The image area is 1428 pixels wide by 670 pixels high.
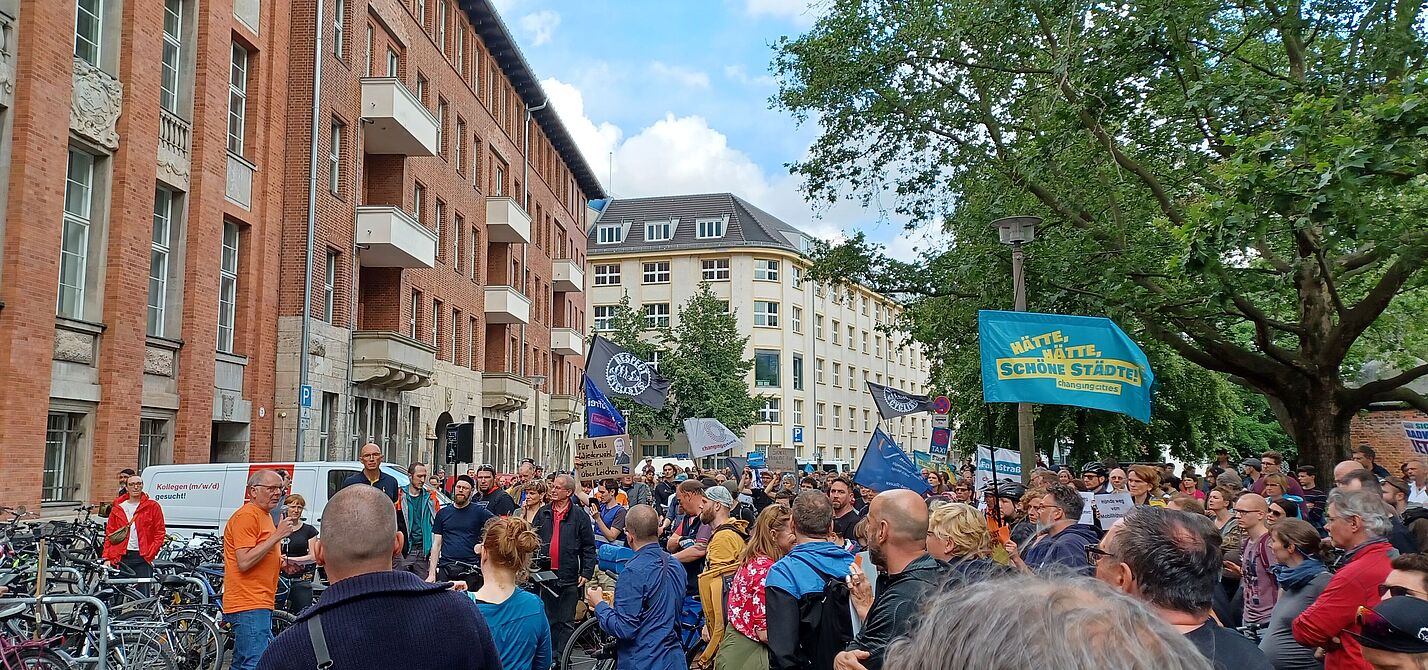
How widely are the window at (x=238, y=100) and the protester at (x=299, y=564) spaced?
43.3 ft

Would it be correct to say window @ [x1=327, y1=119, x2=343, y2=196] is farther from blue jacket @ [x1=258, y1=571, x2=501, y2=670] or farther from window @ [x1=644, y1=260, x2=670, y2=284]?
window @ [x1=644, y1=260, x2=670, y2=284]

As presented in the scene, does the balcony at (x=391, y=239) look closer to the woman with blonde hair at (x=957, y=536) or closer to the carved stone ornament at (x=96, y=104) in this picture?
the carved stone ornament at (x=96, y=104)

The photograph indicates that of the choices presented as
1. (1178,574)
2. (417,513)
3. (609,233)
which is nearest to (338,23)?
(417,513)

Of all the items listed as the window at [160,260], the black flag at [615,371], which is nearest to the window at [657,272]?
the black flag at [615,371]

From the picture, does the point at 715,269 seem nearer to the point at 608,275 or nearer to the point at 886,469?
the point at 608,275

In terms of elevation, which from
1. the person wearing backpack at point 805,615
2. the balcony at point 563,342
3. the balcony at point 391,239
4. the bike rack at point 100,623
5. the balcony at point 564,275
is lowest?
the bike rack at point 100,623

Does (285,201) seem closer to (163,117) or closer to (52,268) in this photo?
(163,117)

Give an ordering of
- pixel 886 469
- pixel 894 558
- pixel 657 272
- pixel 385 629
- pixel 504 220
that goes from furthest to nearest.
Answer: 1. pixel 657 272
2. pixel 504 220
3. pixel 886 469
4. pixel 894 558
5. pixel 385 629

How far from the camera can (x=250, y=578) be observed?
25.1ft

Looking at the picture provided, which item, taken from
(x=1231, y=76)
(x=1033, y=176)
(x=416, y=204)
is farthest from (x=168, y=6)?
(x=1231, y=76)

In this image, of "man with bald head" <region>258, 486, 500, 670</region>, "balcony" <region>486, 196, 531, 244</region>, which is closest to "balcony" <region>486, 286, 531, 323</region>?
"balcony" <region>486, 196, 531, 244</region>

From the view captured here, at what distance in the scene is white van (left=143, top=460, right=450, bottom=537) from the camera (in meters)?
16.0

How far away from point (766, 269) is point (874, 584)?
71.9 meters

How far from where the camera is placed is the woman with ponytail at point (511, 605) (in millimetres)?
5305
